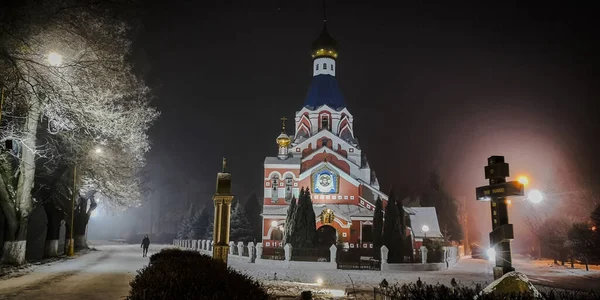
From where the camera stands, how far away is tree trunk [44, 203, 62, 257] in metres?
22.0

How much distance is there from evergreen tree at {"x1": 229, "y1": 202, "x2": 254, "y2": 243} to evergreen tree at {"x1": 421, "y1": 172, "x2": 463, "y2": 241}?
2783cm

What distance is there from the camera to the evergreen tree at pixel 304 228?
2982 cm

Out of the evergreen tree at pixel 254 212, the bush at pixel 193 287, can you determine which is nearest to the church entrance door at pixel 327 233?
the evergreen tree at pixel 254 212

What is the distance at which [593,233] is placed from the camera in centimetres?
2831

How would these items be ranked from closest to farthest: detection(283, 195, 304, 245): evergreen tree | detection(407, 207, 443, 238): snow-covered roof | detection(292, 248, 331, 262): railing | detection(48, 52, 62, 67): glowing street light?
detection(48, 52, 62, 67): glowing street light < detection(292, 248, 331, 262): railing < detection(283, 195, 304, 245): evergreen tree < detection(407, 207, 443, 238): snow-covered roof

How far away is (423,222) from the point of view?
146ft

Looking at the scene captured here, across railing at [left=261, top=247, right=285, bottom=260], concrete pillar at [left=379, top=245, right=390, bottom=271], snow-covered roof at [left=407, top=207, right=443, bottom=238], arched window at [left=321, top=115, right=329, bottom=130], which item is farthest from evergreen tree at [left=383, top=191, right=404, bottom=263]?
arched window at [left=321, top=115, right=329, bottom=130]

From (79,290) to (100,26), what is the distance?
9.42 m

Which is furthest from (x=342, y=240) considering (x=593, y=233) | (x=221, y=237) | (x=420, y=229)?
(x=221, y=237)

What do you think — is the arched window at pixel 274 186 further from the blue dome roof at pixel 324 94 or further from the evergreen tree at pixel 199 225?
the evergreen tree at pixel 199 225

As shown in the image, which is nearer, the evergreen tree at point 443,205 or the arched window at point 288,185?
the arched window at point 288,185

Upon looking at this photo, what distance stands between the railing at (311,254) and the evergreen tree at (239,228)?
1682 cm

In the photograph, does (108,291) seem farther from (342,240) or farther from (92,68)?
(342,240)

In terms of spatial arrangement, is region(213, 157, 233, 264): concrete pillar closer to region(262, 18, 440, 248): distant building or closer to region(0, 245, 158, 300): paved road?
region(0, 245, 158, 300): paved road
